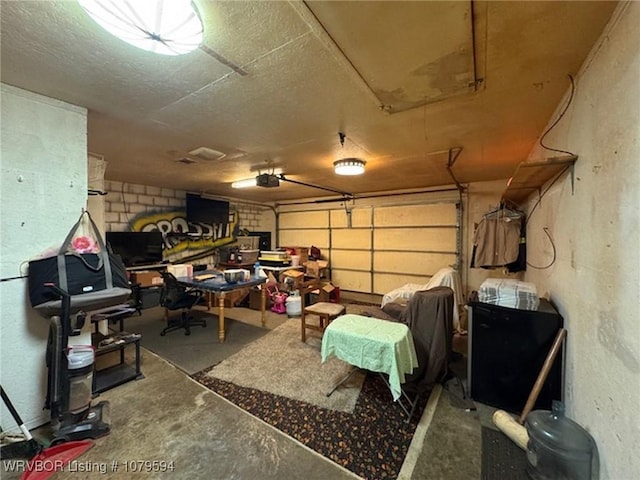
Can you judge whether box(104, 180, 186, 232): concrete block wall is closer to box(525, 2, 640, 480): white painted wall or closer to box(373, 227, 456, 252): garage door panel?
box(373, 227, 456, 252): garage door panel

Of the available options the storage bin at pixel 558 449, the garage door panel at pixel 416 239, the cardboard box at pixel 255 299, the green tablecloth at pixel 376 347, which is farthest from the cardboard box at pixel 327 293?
the storage bin at pixel 558 449

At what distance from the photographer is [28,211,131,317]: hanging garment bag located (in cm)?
181

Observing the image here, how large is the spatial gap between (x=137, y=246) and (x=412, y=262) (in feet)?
20.1

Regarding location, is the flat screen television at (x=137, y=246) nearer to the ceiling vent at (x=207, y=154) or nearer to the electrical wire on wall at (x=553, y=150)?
the ceiling vent at (x=207, y=154)

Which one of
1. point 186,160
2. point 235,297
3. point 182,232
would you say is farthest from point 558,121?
point 182,232

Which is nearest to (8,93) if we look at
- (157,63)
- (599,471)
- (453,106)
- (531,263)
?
(157,63)

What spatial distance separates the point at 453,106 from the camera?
6.86ft

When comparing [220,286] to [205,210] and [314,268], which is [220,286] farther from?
[205,210]

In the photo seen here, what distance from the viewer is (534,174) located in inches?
83.9

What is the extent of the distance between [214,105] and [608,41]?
2.46 m

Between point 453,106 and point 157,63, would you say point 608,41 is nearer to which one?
point 453,106

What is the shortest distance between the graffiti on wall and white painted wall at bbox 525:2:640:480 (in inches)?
270

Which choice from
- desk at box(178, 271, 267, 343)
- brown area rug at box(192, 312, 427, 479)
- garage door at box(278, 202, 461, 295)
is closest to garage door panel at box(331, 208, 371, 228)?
garage door at box(278, 202, 461, 295)

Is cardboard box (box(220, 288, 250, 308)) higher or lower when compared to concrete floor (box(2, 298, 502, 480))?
higher
